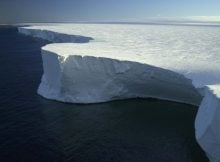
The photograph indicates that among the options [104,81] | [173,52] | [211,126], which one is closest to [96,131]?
[104,81]

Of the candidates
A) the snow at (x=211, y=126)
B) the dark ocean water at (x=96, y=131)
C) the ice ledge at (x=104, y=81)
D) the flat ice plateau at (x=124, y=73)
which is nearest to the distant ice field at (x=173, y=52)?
the flat ice plateau at (x=124, y=73)

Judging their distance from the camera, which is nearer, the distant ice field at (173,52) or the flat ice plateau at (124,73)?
the distant ice field at (173,52)

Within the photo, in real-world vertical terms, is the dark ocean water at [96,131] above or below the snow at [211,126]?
below

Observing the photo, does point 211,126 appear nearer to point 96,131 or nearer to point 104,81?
point 96,131

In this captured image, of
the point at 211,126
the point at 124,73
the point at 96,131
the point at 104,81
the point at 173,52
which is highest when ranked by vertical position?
the point at 173,52

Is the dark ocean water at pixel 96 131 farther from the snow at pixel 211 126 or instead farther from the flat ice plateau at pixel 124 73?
the snow at pixel 211 126

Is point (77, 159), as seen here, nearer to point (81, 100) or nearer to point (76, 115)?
point (76, 115)

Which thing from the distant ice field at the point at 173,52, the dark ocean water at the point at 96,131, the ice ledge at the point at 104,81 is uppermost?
the distant ice field at the point at 173,52

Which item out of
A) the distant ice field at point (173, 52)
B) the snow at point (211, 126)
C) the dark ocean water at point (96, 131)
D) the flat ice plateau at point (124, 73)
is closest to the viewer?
the snow at point (211, 126)

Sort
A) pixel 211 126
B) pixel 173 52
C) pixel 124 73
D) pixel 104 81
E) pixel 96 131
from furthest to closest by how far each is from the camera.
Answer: pixel 173 52 < pixel 104 81 < pixel 124 73 < pixel 96 131 < pixel 211 126

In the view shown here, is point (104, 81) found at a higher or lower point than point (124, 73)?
lower
